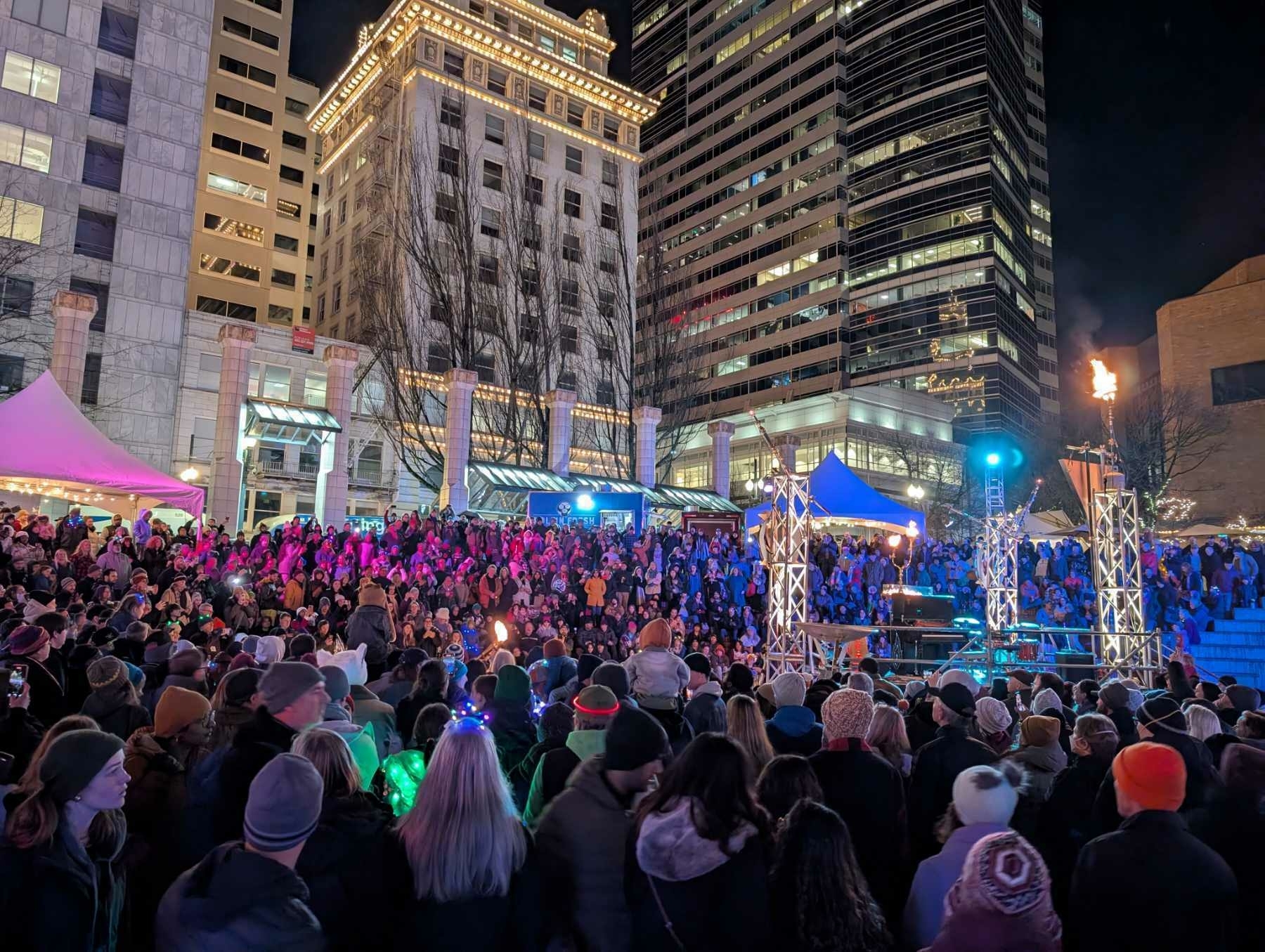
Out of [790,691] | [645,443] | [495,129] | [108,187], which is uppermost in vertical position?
[495,129]

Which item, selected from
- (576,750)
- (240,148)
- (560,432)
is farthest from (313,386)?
(576,750)

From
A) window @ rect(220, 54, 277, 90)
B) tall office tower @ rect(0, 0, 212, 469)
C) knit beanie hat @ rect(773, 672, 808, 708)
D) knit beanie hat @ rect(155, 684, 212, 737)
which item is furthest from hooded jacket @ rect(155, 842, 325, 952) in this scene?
window @ rect(220, 54, 277, 90)

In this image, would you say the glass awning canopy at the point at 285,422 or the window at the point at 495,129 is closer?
the glass awning canopy at the point at 285,422

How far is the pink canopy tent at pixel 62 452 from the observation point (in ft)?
47.4

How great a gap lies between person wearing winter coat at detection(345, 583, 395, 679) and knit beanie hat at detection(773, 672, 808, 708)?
4351 mm

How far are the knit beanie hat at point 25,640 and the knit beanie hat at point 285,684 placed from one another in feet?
9.05

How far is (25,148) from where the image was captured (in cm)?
3170

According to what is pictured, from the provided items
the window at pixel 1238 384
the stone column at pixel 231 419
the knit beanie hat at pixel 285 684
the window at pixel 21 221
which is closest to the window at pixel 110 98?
the window at pixel 21 221

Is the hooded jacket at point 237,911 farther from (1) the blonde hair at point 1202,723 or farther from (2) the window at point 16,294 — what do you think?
(2) the window at point 16,294

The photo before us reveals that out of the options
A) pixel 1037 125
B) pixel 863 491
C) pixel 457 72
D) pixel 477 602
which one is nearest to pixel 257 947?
pixel 477 602

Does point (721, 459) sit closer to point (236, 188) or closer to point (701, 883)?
point (701, 883)

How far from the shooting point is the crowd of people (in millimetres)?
2652

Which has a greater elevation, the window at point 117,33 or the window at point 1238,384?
the window at point 117,33

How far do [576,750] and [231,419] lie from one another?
902 inches
